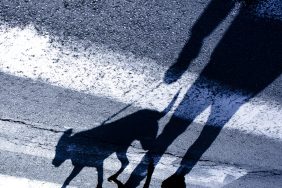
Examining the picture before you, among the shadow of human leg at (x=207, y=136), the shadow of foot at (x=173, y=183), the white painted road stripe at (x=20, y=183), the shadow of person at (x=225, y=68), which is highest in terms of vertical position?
the shadow of person at (x=225, y=68)

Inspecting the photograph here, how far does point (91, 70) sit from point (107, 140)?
44.9 inches

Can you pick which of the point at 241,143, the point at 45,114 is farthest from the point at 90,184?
the point at 241,143

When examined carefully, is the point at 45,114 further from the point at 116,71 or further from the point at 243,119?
the point at 243,119

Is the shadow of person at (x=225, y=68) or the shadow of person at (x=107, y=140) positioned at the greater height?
the shadow of person at (x=225, y=68)

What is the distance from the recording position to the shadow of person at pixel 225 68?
3.36 m

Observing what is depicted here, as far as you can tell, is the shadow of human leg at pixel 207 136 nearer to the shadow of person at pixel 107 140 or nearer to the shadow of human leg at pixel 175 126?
the shadow of human leg at pixel 175 126

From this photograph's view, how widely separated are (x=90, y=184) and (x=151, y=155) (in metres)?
1.08

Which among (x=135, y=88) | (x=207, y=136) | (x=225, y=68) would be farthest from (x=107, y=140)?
(x=225, y=68)

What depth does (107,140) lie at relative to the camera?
13.2ft

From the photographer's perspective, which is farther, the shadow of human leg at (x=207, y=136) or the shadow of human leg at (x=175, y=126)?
the shadow of human leg at (x=207, y=136)

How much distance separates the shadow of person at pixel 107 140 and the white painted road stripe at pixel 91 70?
0.90ft

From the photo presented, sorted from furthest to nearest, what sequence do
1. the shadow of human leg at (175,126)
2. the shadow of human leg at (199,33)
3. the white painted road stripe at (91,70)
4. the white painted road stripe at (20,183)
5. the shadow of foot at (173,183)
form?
the white painted road stripe at (20,183) → the shadow of foot at (173,183) → the shadow of human leg at (175,126) → the shadow of human leg at (199,33) → the white painted road stripe at (91,70)

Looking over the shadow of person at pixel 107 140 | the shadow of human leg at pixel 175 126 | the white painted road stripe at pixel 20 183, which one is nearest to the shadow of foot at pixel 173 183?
the shadow of human leg at pixel 175 126

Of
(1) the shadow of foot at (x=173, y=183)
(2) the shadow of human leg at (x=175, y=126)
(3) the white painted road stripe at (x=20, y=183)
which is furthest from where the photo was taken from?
(3) the white painted road stripe at (x=20, y=183)
